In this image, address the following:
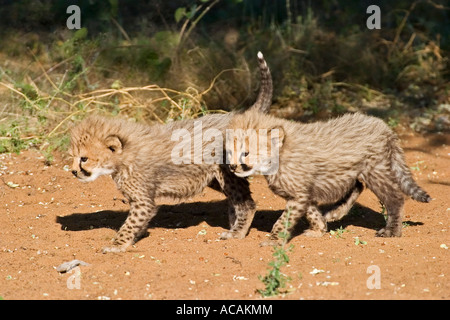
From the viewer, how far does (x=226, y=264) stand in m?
5.15

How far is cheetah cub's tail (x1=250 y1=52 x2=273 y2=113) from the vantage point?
21.3 feet

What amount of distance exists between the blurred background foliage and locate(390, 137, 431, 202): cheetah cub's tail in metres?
2.38

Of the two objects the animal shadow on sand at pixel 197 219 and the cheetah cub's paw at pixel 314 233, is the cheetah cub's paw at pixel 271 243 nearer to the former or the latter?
the cheetah cub's paw at pixel 314 233

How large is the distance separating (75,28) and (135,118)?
2.13 metres

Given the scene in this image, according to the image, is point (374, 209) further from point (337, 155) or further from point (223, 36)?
point (223, 36)

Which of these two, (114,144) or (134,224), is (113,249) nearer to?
(134,224)

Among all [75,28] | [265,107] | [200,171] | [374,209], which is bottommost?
[374,209]

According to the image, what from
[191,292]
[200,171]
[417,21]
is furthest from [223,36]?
[191,292]

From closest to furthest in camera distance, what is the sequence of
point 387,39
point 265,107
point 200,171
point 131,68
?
point 200,171, point 265,107, point 131,68, point 387,39

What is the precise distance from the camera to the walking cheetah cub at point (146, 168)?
5.83 meters

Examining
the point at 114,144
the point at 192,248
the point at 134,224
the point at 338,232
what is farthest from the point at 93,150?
the point at 338,232

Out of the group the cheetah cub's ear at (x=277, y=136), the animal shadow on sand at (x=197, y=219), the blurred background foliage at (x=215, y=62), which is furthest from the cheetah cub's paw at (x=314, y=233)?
the blurred background foliage at (x=215, y=62)

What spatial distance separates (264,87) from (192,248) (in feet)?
5.76

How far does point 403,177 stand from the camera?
6.06 metres
